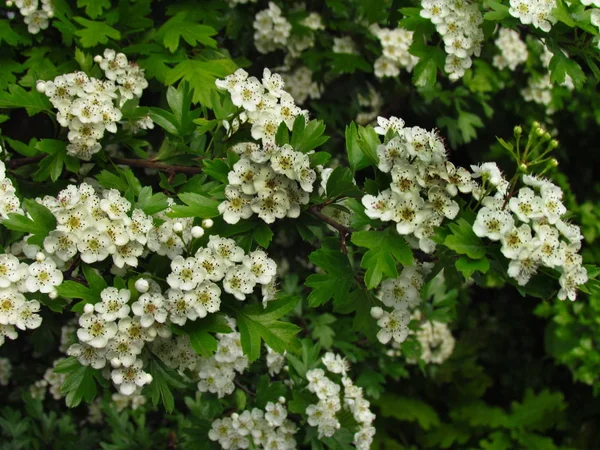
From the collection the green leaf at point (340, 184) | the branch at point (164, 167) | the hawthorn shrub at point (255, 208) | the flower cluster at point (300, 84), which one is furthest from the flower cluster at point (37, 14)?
the green leaf at point (340, 184)

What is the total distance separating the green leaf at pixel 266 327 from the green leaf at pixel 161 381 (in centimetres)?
23

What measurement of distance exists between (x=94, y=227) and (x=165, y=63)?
115 cm

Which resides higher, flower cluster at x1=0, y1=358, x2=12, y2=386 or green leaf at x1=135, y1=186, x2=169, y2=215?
green leaf at x1=135, y1=186, x2=169, y2=215

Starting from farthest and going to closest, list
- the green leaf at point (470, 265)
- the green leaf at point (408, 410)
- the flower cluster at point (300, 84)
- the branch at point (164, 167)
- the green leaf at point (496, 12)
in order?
the green leaf at point (408, 410) → the flower cluster at point (300, 84) → the branch at point (164, 167) → the green leaf at point (496, 12) → the green leaf at point (470, 265)

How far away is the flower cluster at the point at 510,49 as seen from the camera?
3748mm

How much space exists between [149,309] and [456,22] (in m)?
1.32

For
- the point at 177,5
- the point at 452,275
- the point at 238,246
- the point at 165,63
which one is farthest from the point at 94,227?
the point at 177,5

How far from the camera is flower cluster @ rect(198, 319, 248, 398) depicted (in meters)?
2.57

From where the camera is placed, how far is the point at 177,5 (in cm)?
292

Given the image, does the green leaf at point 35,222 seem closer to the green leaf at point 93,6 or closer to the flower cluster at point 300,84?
the green leaf at point 93,6

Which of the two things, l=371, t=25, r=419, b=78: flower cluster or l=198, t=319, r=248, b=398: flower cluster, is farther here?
l=371, t=25, r=419, b=78: flower cluster

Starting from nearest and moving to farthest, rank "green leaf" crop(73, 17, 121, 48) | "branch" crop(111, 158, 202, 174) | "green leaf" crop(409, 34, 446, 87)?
1. "branch" crop(111, 158, 202, 174)
2. "green leaf" crop(409, 34, 446, 87)
3. "green leaf" crop(73, 17, 121, 48)

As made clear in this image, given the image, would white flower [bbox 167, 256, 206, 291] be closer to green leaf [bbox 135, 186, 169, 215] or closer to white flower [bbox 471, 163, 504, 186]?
green leaf [bbox 135, 186, 169, 215]

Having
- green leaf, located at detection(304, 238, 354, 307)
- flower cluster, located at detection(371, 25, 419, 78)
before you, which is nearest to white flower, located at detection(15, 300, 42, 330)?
green leaf, located at detection(304, 238, 354, 307)
